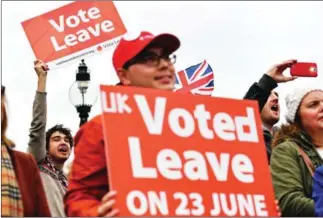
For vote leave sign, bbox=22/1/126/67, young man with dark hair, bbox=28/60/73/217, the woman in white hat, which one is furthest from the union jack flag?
the woman in white hat

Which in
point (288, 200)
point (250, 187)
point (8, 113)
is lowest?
point (288, 200)

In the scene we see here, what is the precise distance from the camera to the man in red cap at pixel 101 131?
13.2 feet

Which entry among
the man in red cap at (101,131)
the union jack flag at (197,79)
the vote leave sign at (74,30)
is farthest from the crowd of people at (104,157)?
the union jack flag at (197,79)

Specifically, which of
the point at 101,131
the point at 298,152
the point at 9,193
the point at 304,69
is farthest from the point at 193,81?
the point at 9,193

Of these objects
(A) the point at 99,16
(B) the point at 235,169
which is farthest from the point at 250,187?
(A) the point at 99,16

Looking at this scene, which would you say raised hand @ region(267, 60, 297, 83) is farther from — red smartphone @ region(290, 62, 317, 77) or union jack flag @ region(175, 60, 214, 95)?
Answer: union jack flag @ region(175, 60, 214, 95)

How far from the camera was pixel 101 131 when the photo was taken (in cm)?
410

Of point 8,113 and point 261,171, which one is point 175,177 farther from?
point 8,113

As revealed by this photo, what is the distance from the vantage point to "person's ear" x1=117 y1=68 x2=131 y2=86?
4.39 m

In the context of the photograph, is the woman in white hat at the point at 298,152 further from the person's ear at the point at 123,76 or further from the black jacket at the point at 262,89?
the person's ear at the point at 123,76

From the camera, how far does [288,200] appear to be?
518 centimetres

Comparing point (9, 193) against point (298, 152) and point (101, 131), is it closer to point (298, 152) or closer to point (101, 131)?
point (101, 131)

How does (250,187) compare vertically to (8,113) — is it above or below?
below

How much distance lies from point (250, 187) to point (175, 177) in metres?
0.41
